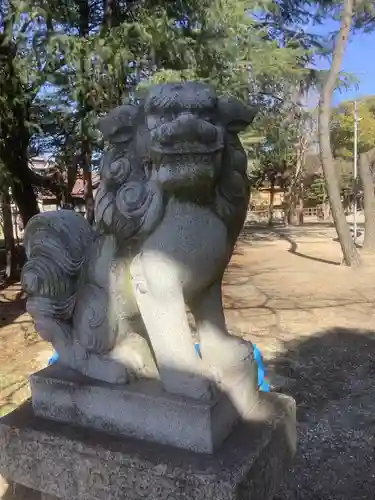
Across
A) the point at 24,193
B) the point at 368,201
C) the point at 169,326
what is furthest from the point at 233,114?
the point at 368,201

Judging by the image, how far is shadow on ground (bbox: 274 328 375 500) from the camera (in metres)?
2.36

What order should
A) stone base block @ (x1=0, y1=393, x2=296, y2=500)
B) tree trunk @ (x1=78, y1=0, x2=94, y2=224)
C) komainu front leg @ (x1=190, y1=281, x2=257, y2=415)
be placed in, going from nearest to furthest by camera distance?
stone base block @ (x1=0, y1=393, x2=296, y2=500), komainu front leg @ (x1=190, y1=281, x2=257, y2=415), tree trunk @ (x1=78, y1=0, x2=94, y2=224)

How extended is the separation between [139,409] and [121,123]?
2.52 feet

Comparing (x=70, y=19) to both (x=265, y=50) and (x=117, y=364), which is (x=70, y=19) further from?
(x=117, y=364)

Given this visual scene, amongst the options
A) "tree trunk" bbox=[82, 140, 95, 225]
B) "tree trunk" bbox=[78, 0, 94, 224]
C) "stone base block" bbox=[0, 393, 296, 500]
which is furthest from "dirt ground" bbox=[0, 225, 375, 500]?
"tree trunk" bbox=[78, 0, 94, 224]

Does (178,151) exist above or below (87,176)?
above

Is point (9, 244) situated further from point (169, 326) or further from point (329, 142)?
point (169, 326)

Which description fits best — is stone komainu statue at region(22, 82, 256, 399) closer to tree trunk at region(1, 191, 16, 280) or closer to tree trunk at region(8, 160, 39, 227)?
tree trunk at region(8, 160, 39, 227)

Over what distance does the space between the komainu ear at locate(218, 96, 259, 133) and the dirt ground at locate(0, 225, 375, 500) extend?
1.80 metres

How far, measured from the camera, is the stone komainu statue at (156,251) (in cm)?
121

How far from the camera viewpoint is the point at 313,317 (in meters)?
5.14

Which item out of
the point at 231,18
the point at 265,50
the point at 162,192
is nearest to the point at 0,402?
the point at 162,192

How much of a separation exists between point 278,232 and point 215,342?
43.9ft

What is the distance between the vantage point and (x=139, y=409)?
127 cm
